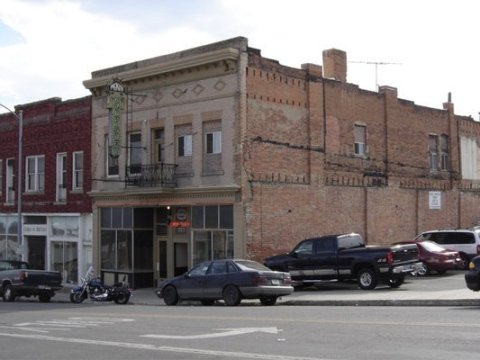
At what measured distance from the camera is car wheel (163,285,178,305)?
2139 cm

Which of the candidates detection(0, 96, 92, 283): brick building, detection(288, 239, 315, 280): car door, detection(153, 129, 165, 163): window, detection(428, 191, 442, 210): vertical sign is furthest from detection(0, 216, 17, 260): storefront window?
detection(428, 191, 442, 210): vertical sign

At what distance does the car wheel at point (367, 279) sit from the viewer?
2182 centimetres

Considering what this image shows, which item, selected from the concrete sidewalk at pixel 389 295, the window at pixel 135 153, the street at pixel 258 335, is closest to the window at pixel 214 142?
the window at pixel 135 153

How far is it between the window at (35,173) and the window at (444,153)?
801 inches

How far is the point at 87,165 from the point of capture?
31812mm

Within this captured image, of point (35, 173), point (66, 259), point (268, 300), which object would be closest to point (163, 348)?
point (268, 300)

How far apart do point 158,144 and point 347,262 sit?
33.4ft

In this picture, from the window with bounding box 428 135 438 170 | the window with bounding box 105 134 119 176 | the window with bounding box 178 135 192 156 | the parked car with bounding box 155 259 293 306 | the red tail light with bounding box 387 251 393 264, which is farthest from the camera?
the window with bounding box 428 135 438 170

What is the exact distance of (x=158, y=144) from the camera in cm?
2873

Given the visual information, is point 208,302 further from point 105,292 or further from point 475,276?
point 475,276

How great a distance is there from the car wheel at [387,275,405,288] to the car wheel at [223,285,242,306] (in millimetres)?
5380

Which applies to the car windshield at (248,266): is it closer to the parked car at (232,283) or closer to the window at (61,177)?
the parked car at (232,283)

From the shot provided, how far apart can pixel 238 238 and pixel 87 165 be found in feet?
32.5

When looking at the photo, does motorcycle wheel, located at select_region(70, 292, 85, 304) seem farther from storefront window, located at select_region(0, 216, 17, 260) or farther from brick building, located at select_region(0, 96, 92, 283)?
storefront window, located at select_region(0, 216, 17, 260)
